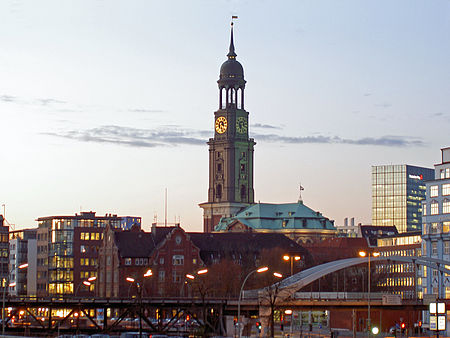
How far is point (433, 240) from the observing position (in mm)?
180375

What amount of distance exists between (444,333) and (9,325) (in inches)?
2742

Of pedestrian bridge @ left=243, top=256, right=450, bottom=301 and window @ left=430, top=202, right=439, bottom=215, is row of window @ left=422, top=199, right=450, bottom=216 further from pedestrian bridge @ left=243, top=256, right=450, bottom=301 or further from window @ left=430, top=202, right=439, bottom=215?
pedestrian bridge @ left=243, top=256, right=450, bottom=301

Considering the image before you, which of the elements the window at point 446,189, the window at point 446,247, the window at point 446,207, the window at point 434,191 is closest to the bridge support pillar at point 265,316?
the window at point 446,247

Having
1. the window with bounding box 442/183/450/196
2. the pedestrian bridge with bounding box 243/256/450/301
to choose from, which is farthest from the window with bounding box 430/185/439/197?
the pedestrian bridge with bounding box 243/256/450/301

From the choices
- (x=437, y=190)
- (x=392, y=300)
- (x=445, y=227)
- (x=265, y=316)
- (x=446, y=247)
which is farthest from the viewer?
(x=437, y=190)

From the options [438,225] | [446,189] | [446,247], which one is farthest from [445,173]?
[446,247]

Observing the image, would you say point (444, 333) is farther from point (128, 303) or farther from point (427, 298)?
point (128, 303)

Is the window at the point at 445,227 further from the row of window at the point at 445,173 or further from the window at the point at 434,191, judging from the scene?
the row of window at the point at 445,173

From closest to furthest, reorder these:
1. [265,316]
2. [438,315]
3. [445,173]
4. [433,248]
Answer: [438,315]
[265,316]
[445,173]
[433,248]

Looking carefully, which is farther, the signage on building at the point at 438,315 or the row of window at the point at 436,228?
the row of window at the point at 436,228

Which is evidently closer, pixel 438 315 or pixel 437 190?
pixel 438 315

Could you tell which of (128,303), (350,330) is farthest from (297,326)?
(128,303)

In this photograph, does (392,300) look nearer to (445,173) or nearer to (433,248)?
(433,248)

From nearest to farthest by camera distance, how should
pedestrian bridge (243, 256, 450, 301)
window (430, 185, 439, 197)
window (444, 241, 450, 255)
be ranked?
pedestrian bridge (243, 256, 450, 301) < window (444, 241, 450, 255) < window (430, 185, 439, 197)
